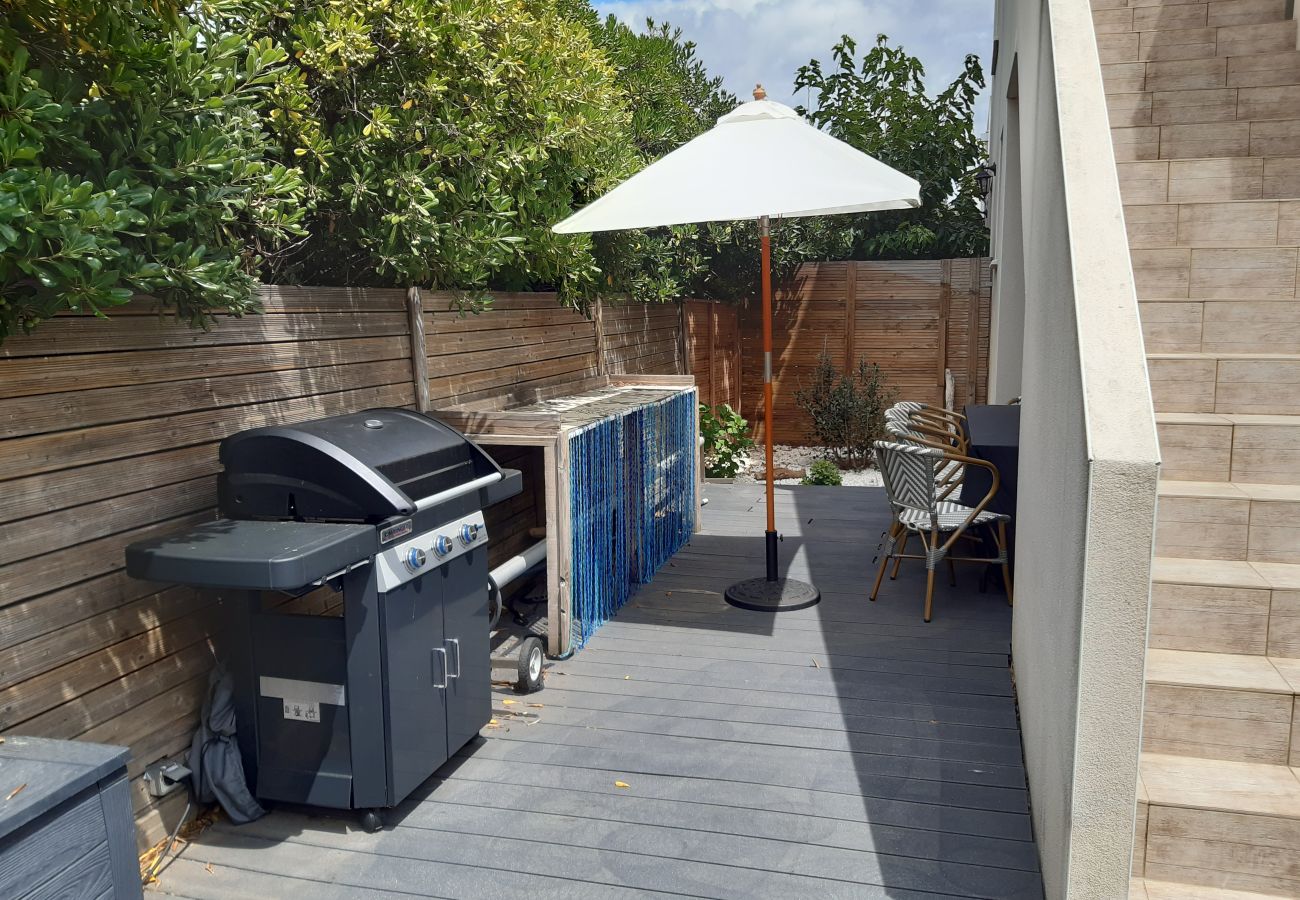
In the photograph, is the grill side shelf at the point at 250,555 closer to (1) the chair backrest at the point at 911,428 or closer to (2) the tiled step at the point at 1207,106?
(2) the tiled step at the point at 1207,106

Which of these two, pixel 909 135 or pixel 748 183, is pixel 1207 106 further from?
pixel 909 135

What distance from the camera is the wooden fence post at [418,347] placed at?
452cm

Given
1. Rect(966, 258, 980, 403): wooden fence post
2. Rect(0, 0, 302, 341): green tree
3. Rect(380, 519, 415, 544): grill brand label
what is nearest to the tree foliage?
Rect(0, 0, 302, 341): green tree

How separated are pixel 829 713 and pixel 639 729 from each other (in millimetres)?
803

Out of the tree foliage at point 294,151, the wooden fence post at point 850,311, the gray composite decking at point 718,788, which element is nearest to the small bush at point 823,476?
the wooden fence post at point 850,311

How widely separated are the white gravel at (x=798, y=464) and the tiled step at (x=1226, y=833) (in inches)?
267

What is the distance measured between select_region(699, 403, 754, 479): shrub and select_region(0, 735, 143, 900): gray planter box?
7.29 meters

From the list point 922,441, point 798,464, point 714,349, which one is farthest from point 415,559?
point 714,349

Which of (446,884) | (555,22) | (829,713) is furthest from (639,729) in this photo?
(555,22)

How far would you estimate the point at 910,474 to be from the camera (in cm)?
525

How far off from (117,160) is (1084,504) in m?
2.56

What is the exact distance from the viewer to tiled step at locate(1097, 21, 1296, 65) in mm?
4586

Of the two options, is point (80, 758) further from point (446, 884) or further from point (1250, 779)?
point (1250, 779)

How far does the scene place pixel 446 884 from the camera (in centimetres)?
291
